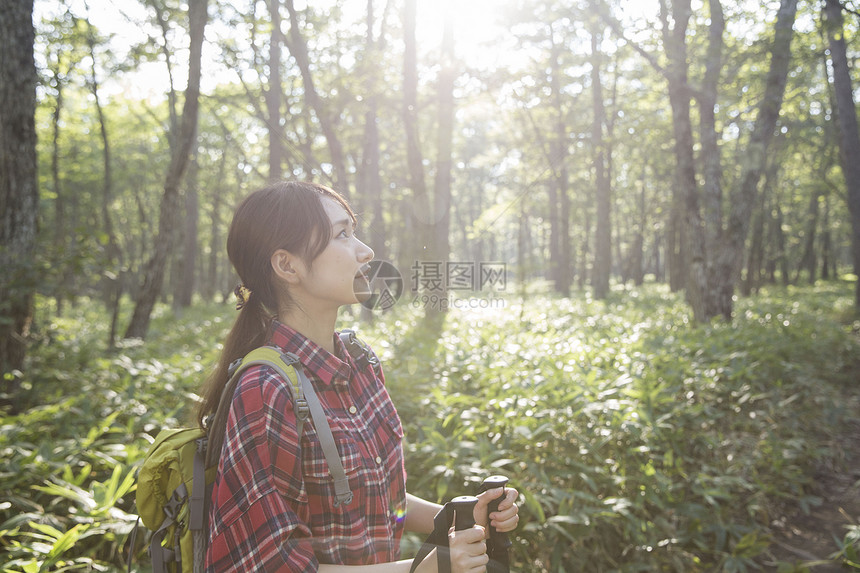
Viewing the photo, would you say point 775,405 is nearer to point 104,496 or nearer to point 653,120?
point 104,496

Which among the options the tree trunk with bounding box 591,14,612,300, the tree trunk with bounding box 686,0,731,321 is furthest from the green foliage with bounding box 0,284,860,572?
the tree trunk with bounding box 591,14,612,300

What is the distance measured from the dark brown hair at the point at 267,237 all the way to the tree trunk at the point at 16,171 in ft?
16.2

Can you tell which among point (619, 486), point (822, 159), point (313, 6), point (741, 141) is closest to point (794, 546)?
point (619, 486)

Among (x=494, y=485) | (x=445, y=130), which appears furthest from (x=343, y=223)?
(x=445, y=130)

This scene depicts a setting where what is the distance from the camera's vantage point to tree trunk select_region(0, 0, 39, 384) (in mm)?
5574

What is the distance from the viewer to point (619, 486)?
3.94 meters

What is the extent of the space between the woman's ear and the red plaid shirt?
16cm

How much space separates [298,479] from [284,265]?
2.18 ft

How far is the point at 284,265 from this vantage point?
176 centimetres

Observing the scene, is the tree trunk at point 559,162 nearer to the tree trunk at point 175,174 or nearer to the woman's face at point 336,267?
the tree trunk at point 175,174

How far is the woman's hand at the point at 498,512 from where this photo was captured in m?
1.63

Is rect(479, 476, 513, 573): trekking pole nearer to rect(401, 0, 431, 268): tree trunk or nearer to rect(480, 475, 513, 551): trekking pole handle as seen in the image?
rect(480, 475, 513, 551): trekking pole handle

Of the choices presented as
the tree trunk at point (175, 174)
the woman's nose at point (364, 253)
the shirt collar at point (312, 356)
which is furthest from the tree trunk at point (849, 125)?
the shirt collar at point (312, 356)

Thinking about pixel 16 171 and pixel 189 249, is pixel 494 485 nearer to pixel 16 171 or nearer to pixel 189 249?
pixel 16 171
